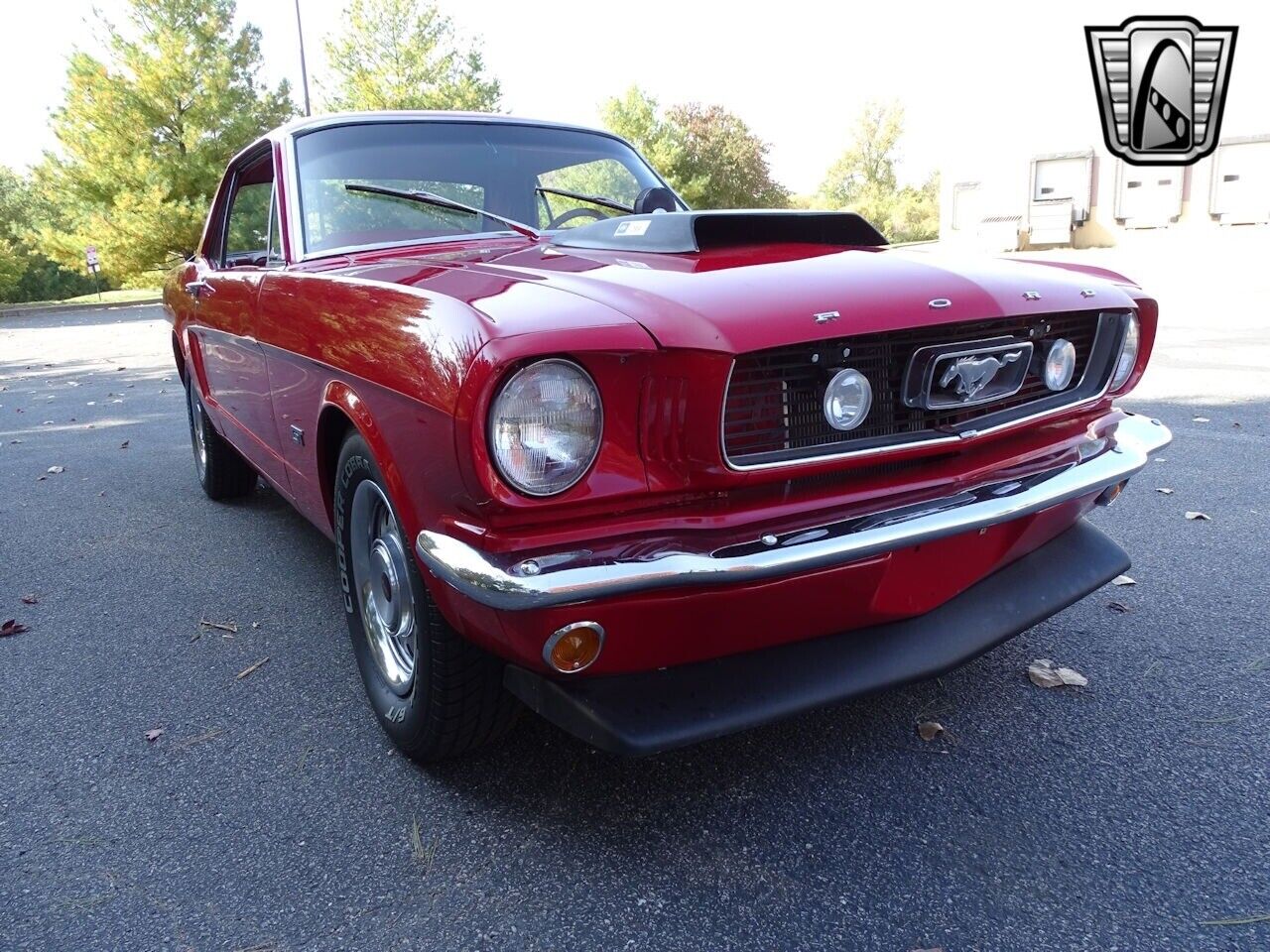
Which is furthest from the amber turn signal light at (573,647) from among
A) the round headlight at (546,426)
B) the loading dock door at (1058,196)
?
the loading dock door at (1058,196)

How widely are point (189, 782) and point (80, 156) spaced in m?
27.2

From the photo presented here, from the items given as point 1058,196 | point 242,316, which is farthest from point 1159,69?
point 1058,196

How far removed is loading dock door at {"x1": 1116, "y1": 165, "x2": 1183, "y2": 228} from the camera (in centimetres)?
2742

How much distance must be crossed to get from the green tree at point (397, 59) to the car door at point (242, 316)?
79.6ft

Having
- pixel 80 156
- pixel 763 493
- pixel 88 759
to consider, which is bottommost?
pixel 88 759

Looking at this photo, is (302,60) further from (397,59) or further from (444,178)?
(444,178)

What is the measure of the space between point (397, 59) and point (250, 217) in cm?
2603

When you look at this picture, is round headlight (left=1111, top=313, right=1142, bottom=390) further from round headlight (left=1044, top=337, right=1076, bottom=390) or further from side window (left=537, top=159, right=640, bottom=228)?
side window (left=537, top=159, right=640, bottom=228)

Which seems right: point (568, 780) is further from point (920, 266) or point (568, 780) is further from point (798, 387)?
point (920, 266)

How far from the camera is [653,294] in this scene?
1762mm

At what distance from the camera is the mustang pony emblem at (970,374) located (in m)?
1.89

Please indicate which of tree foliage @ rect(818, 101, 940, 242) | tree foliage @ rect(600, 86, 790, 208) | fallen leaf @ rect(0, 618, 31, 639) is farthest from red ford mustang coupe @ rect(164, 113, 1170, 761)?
tree foliage @ rect(818, 101, 940, 242)

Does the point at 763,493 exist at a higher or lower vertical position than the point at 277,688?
higher

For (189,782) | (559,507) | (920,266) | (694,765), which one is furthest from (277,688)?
(920,266)
